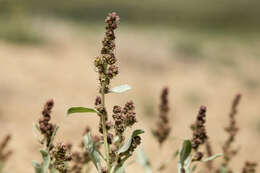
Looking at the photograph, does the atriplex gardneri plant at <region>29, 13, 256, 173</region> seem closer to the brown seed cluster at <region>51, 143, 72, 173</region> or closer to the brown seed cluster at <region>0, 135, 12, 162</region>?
the brown seed cluster at <region>51, 143, 72, 173</region>

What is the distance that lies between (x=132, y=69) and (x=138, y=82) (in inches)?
42.8

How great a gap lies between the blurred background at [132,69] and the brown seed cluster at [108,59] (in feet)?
0.95

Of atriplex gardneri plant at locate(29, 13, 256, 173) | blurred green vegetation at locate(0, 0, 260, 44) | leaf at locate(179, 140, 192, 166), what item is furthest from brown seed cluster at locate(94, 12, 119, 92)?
blurred green vegetation at locate(0, 0, 260, 44)

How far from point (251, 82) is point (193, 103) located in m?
3.05

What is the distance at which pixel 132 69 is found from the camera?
38.7 ft

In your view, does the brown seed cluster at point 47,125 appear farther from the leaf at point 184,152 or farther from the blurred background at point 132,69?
the leaf at point 184,152

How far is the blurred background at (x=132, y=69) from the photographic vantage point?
239 inches

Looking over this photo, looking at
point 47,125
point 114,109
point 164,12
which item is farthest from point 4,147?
point 164,12

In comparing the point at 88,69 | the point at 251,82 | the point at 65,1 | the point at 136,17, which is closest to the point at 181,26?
the point at 136,17

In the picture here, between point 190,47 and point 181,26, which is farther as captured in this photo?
point 181,26

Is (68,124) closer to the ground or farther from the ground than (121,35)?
closer to the ground

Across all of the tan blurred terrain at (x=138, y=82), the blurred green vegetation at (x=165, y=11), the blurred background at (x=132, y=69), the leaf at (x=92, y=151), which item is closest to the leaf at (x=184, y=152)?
the leaf at (x=92, y=151)

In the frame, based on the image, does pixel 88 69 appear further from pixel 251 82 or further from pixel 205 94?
pixel 251 82

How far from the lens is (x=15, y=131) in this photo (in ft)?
15.4
